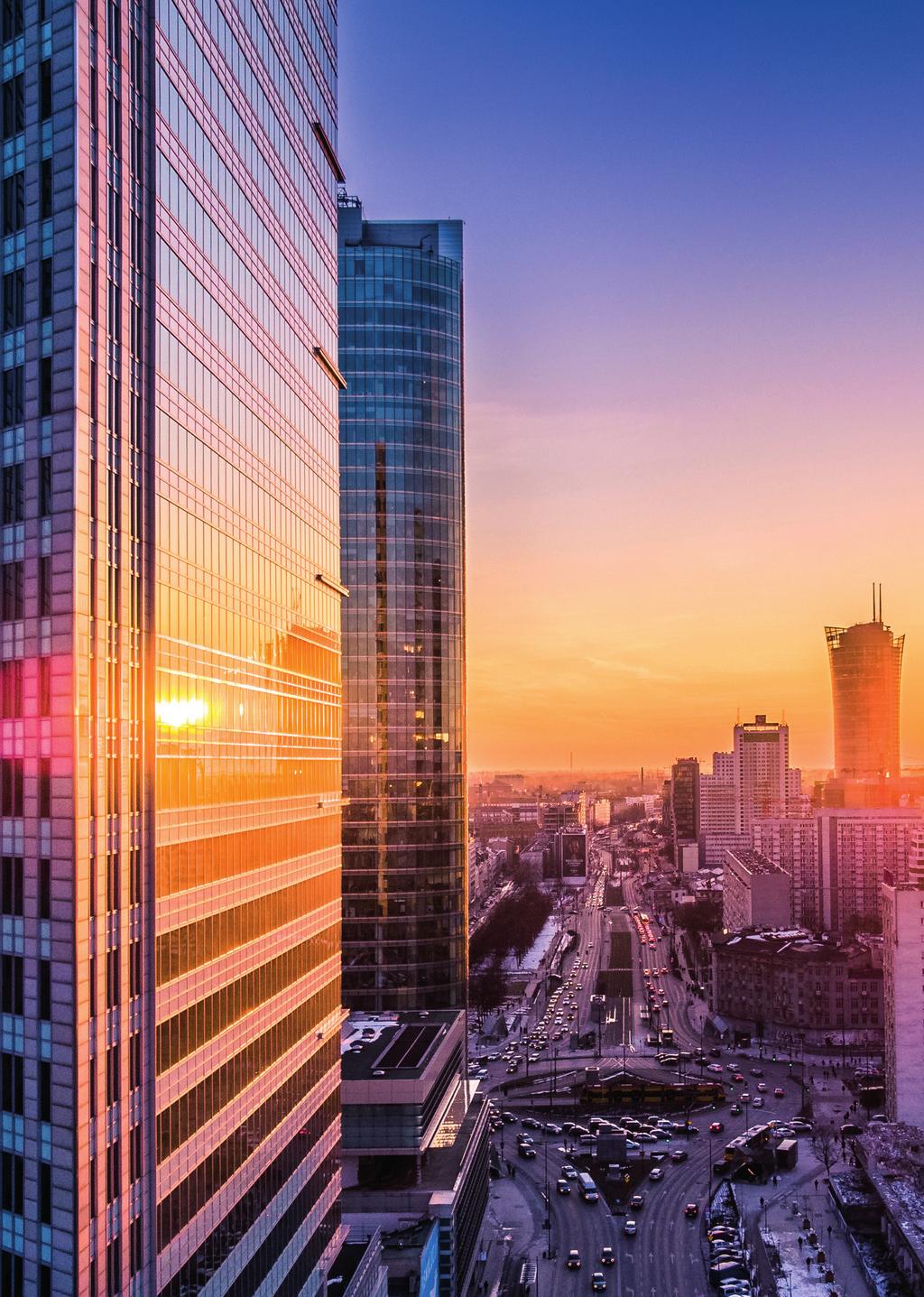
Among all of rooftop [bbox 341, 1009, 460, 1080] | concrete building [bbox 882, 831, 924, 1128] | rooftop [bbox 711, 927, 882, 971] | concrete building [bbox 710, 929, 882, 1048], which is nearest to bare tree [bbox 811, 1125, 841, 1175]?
concrete building [bbox 882, 831, 924, 1128]

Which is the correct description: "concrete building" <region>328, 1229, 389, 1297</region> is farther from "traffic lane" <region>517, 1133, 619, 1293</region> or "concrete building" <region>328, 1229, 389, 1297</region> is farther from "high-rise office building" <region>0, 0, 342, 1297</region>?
"traffic lane" <region>517, 1133, 619, 1293</region>

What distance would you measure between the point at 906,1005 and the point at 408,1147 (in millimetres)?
61498

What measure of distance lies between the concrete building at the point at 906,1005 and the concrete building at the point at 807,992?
4772 cm

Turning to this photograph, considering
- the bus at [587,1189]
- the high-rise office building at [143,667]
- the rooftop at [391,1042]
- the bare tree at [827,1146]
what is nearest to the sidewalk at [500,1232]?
the bus at [587,1189]

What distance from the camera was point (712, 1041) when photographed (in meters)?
163

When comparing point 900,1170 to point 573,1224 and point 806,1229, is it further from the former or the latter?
point 573,1224

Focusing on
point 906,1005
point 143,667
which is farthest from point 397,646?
point 143,667

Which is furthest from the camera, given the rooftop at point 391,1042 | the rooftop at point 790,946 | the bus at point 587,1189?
the rooftop at point 790,946

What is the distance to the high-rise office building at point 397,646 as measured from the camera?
101312mm

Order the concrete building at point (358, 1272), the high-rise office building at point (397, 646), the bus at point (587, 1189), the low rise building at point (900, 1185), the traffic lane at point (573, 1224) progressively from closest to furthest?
the concrete building at point (358, 1272)
the low rise building at point (900, 1185)
the traffic lane at point (573, 1224)
the high-rise office building at point (397, 646)
the bus at point (587, 1189)

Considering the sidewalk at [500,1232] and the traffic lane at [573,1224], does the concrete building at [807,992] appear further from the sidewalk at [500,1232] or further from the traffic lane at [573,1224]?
the sidewalk at [500,1232]

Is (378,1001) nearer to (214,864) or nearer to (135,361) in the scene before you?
(214,864)

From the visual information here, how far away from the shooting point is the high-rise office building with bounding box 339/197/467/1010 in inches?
3989

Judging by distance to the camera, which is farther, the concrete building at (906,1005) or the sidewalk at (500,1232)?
the concrete building at (906,1005)
